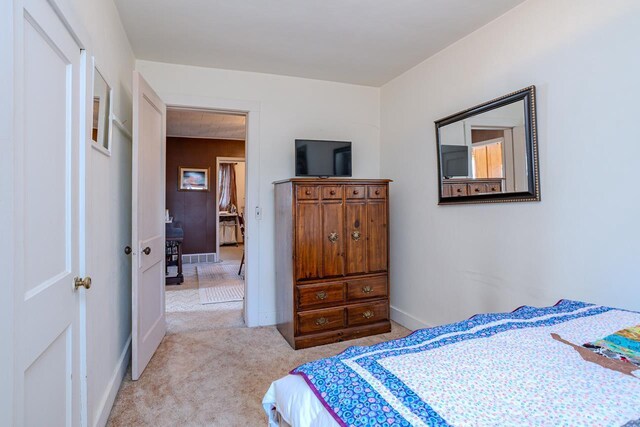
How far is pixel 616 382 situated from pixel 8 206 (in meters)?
1.56

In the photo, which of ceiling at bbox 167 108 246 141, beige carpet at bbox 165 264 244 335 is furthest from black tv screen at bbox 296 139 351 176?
ceiling at bbox 167 108 246 141

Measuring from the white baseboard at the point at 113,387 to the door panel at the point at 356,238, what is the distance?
187cm

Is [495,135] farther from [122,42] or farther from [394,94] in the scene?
[122,42]

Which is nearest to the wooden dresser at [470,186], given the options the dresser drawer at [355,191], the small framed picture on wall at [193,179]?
the dresser drawer at [355,191]

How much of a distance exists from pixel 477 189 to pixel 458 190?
20 centimetres

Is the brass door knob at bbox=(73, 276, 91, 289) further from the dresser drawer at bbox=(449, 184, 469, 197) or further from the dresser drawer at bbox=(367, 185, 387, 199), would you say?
the dresser drawer at bbox=(449, 184, 469, 197)

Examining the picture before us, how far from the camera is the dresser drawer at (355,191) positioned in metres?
3.09

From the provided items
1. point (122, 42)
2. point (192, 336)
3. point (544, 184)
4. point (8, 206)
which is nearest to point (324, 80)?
point (122, 42)

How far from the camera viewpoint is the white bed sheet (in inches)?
34.2

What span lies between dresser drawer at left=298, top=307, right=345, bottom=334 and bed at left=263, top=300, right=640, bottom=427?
1.79 meters

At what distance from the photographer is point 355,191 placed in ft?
10.2

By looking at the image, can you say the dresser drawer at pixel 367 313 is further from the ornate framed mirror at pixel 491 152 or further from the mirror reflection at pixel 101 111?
the mirror reflection at pixel 101 111

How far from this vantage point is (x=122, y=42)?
2490 mm

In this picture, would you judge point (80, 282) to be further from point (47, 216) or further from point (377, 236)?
point (377, 236)
